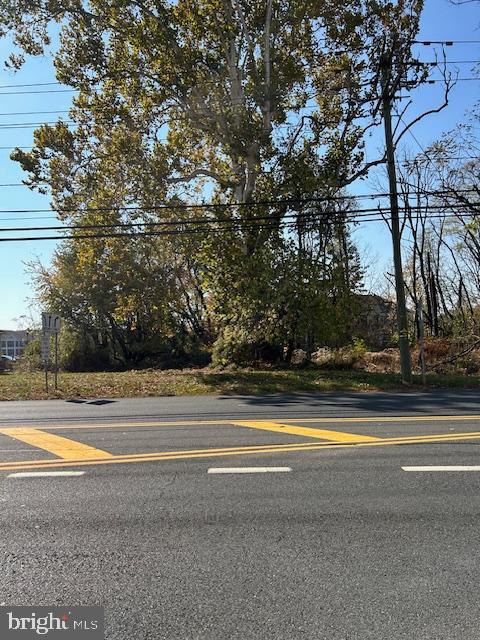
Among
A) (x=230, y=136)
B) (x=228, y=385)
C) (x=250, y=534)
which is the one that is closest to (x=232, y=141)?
(x=230, y=136)

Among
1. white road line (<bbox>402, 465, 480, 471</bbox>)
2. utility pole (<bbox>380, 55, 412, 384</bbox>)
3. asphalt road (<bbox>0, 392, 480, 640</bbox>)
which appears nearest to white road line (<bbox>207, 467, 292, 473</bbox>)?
asphalt road (<bbox>0, 392, 480, 640</bbox>)

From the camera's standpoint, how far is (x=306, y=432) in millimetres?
8891

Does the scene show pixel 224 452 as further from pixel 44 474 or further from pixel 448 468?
pixel 448 468

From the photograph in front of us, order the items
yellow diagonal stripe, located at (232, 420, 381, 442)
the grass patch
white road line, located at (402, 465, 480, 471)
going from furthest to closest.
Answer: the grass patch
yellow diagonal stripe, located at (232, 420, 381, 442)
white road line, located at (402, 465, 480, 471)

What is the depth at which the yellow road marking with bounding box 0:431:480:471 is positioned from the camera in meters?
6.80

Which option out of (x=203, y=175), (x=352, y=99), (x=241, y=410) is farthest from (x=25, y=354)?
(x=241, y=410)

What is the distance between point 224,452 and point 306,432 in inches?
79.6

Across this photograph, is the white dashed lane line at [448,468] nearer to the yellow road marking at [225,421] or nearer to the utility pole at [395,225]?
the yellow road marking at [225,421]

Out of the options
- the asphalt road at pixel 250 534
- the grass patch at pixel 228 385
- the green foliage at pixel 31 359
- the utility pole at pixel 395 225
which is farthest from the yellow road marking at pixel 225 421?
the green foliage at pixel 31 359

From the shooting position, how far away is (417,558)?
3969 millimetres

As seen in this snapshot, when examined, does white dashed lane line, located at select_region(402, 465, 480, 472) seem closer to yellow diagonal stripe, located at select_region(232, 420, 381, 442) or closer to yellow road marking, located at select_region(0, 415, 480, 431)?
yellow diagonal stripe, located at select_region(232, 420, 381, 442)

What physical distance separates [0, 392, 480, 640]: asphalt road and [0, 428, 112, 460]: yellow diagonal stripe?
0.06m

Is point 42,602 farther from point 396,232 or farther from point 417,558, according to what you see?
point 396,232

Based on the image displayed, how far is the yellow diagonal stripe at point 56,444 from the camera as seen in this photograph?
7.29 meters
